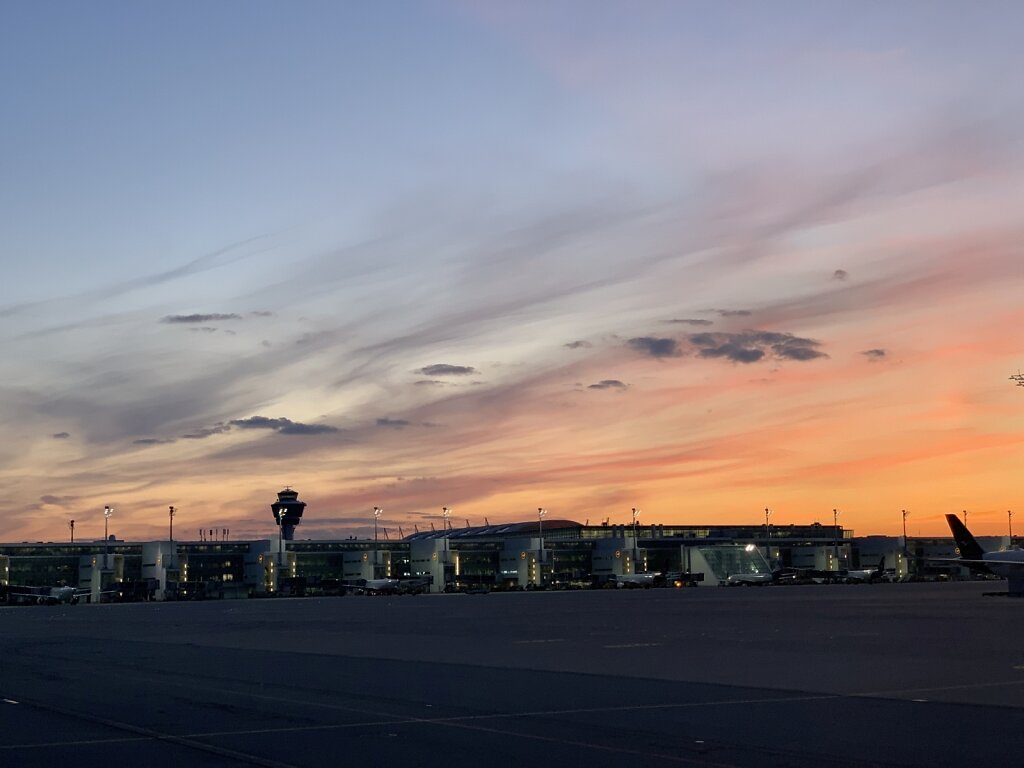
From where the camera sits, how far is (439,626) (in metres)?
59.6

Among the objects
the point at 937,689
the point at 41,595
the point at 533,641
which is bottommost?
the point at 41,595

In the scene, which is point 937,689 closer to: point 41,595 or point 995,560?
point 995,560

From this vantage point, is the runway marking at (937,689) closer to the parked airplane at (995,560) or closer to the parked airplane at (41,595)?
the parked airplane at (995,560)

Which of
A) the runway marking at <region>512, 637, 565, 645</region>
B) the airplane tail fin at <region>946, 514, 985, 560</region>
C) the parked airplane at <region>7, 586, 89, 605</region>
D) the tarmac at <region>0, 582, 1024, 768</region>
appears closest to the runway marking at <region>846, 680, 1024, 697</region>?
the tarmac at <region>0, 582, 1024, 768</region>

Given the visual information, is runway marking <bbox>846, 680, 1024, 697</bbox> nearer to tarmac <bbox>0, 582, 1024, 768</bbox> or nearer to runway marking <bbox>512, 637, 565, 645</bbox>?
tarmac <bbox>0, 582, 1024, 768</bbox>

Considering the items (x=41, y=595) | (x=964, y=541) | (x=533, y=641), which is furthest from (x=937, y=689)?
(x=41, y=595)

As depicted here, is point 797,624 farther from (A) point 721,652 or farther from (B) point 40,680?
(B) point 40,680

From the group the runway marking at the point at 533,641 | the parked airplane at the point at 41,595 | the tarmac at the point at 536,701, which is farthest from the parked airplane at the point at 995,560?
the parked airplane at the point at 41,595

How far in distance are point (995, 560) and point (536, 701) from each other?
9872 centimetres

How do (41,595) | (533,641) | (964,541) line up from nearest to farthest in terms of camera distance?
(533,641), (964,541), (41,595)

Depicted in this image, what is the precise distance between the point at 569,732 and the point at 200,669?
18457 mm

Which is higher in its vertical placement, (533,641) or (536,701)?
(536,701)

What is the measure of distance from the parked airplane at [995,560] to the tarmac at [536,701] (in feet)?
185

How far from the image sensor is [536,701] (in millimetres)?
23391
